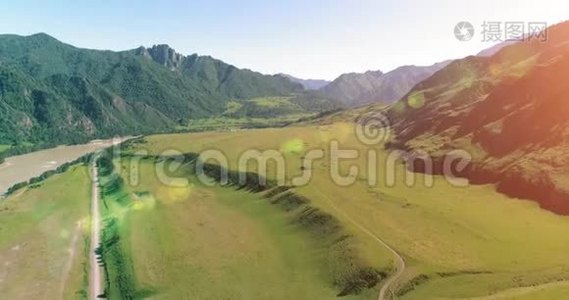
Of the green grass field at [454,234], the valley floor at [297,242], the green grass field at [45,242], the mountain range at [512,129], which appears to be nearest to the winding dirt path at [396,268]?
the valley floor at [297,242]

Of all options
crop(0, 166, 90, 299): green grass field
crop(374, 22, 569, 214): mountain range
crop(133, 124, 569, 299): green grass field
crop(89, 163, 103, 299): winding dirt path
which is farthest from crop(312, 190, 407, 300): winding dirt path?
crop(0, 166, 90, 299): green grass field

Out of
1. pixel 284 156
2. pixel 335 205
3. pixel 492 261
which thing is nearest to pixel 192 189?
pixel 284 156

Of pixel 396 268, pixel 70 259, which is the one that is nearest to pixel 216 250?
pixel 70 259

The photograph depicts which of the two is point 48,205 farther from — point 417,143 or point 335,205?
point 417,143

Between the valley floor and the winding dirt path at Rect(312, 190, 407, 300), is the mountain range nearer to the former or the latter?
the valley floor

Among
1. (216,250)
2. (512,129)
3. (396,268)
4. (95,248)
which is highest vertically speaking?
(512,129)

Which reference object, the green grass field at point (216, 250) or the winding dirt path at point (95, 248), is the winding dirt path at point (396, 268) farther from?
the winding dirt path at point (95, 248)

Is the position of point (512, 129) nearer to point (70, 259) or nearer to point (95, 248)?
point (95, 248)
